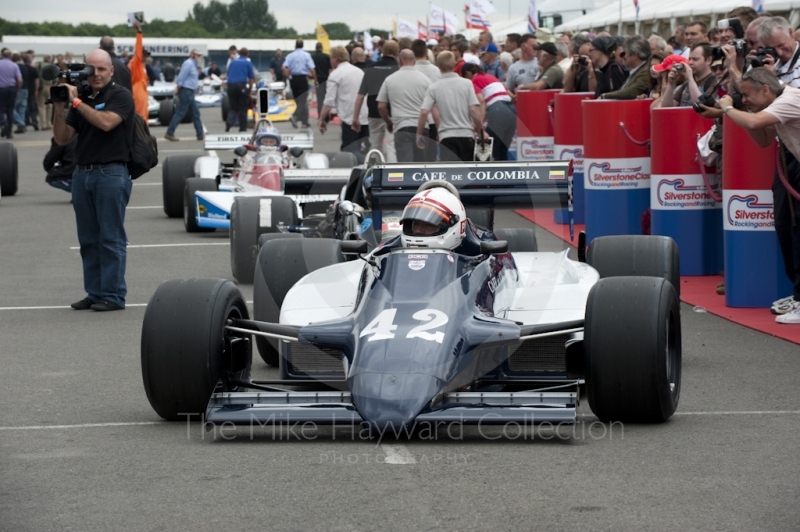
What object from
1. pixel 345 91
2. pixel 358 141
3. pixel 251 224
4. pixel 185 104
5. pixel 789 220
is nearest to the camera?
pixel 789 220

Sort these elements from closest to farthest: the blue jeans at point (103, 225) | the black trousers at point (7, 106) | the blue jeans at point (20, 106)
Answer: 1. the blue jeans at point (103, 225)
2. the black trousers at point (7, 106)
3. the blue jeans at point (20, 106)

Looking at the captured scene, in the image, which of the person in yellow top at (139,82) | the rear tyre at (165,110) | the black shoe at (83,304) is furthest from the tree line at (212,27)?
the black shoe at (83,304)

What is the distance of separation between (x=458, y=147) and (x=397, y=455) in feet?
32.8

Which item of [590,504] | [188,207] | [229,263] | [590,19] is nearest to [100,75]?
[229,263]

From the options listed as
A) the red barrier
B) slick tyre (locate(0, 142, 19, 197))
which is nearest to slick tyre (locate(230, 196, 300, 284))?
the red barrier

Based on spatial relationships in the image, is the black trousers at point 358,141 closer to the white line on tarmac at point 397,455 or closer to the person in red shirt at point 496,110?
the person in red shirt at point 496,110

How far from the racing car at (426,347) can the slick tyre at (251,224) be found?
4.26 meters

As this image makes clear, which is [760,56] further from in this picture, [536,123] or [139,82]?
[139,82]

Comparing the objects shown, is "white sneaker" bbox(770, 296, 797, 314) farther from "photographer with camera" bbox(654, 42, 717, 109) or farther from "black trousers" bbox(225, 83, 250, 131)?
"black trousers" bbox(225, 83, 250, 131)

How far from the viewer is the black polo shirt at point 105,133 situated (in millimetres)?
10602

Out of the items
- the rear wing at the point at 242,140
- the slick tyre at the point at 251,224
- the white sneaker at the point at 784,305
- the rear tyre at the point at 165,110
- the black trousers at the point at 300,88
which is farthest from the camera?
the rear tyre at the point at 165,110

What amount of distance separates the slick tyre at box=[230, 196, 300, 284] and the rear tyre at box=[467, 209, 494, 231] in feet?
9.49

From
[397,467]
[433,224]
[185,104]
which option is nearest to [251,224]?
[433,224]

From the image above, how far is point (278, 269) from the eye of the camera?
8.50 m
